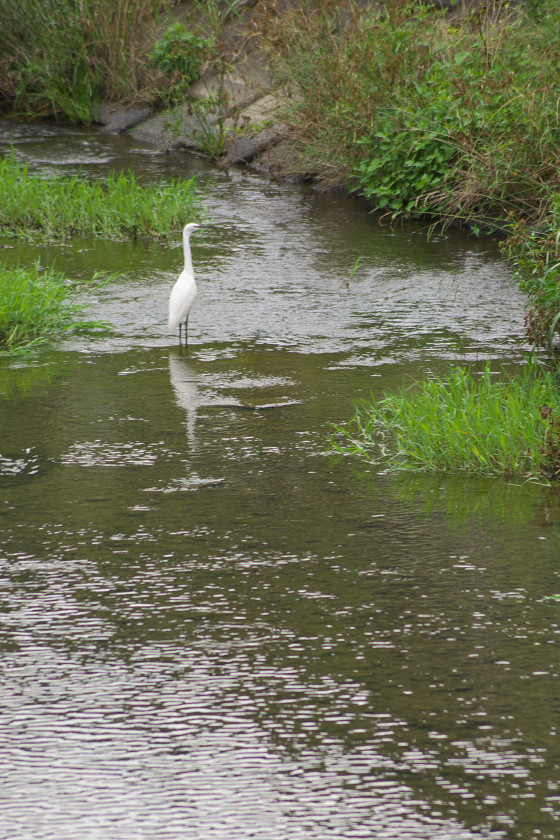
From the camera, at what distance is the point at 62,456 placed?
5.08 m

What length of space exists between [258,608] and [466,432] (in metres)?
1.59

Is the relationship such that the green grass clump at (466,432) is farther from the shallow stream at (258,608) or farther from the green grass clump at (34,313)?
the green grass clump at (34,313)

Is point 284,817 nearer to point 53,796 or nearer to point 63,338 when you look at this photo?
point 53,796

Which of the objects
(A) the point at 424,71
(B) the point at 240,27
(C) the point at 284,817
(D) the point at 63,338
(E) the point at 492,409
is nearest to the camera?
(C) the point at 284,817

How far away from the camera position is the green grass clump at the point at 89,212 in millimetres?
9367

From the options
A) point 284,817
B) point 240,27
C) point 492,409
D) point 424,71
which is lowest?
point 284,817

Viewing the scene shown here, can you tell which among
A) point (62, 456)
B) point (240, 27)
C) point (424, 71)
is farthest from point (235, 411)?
point (240, 27)

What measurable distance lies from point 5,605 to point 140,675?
0.66 meters

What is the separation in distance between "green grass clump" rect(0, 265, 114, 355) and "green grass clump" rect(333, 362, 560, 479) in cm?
234

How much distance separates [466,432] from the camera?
492cm

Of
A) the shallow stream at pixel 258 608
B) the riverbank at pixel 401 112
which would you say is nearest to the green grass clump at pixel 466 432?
the shallow stream at pixel 258 608

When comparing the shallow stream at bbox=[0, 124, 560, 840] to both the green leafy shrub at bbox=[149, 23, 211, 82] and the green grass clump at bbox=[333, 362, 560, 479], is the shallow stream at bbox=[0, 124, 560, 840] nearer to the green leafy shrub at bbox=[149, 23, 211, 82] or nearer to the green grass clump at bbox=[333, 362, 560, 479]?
the green grass clump at bbox=[333, 362, 560, 479]

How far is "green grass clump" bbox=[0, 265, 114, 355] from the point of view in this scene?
6.82 meters

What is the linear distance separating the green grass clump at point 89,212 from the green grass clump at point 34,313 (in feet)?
6.05
